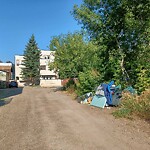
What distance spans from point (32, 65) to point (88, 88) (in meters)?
53.6

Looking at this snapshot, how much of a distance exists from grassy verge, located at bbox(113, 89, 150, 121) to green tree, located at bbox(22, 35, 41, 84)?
60765 mm

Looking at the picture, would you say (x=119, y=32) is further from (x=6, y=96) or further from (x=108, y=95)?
(x=6, y=96)

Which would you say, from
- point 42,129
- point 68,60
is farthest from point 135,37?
point 68,60

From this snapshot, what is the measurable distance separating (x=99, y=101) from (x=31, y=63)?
57.5 meters

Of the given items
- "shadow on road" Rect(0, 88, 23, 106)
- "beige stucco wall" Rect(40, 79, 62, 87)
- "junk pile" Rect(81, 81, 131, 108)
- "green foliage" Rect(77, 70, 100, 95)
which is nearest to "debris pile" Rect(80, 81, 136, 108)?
"junk pile" Rect(81, 81, 131, 108)

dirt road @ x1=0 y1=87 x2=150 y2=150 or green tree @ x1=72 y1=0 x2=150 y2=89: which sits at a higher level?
green tree @ x1=72 y1=0 x2=150 y2=89

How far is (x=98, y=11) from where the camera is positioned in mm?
17516

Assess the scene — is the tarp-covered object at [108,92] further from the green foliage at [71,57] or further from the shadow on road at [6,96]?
the green foliage at [71,57]

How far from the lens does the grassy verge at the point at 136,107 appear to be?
1077 centimetres

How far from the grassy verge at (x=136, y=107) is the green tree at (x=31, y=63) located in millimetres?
60765

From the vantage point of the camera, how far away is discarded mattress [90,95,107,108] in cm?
1562

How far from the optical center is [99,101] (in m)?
16.2

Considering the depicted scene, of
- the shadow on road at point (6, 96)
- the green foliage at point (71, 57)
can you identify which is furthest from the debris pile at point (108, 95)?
the green foliage at point (71, 57)

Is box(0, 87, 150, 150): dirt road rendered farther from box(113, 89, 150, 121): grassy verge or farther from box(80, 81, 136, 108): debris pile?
box(80, 81, 136, 108): debris pile
